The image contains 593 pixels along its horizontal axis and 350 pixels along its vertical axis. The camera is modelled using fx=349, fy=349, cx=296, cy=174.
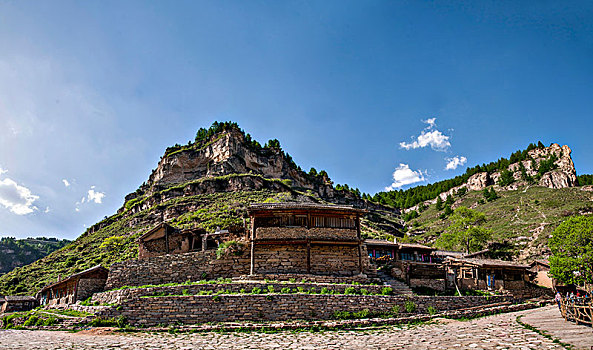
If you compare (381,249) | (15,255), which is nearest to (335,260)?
(381,249)

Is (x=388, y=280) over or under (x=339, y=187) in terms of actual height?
under

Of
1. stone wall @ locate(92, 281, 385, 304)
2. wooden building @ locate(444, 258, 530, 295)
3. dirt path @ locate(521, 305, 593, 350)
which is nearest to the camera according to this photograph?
dirt path @ locate(521, 305, 593, 350)

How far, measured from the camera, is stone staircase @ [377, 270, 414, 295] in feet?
75.2

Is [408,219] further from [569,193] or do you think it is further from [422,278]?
[422,278]

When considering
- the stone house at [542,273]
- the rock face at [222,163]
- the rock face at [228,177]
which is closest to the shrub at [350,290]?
the stone house at [542,273]

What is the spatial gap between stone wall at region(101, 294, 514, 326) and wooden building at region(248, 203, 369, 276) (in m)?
5.24

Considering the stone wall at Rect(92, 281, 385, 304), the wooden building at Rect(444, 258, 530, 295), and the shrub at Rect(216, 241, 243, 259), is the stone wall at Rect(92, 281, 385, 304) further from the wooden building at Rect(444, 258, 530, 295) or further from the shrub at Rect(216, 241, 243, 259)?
the wooden building at Rect(444, 258, 530, 295)

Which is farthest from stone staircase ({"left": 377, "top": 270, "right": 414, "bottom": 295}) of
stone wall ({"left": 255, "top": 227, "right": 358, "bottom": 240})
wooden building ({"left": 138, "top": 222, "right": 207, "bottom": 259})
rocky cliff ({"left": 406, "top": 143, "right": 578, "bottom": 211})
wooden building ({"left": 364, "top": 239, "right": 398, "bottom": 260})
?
rocky cliff ({"left": 406, "top": 143, "right": 578, "bottom": 211})

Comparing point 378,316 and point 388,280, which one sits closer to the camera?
point 378,316

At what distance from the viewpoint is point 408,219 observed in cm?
11969

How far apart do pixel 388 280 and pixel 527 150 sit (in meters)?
133

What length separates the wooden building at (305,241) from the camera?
78.6 feet

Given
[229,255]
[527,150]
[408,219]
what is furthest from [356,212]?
[527,150]

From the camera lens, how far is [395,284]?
24516 millimetres
